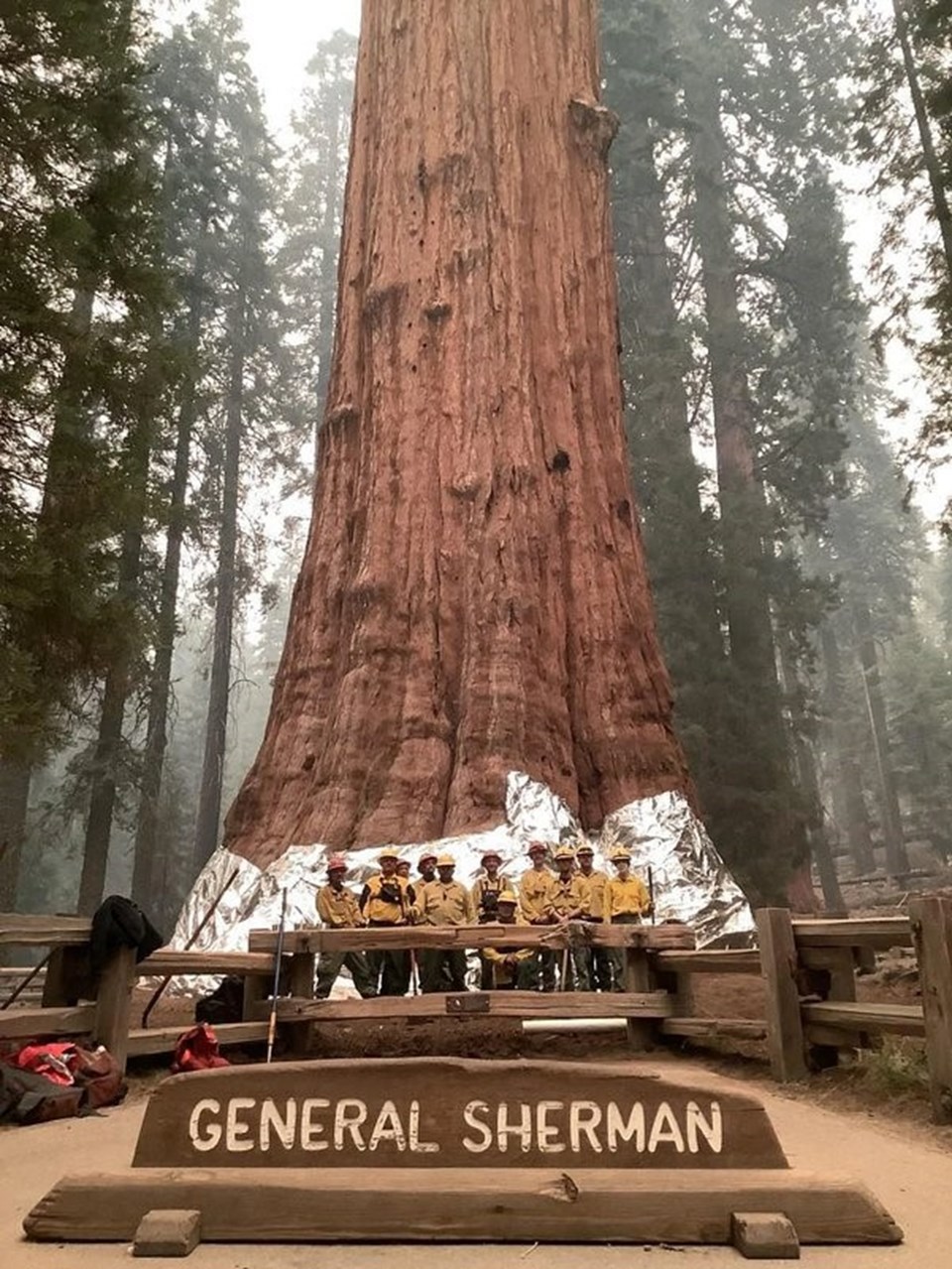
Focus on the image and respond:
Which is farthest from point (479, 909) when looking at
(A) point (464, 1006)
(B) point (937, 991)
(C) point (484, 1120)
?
(C) point (484, 1120)

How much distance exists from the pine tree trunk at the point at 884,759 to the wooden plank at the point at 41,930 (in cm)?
2577

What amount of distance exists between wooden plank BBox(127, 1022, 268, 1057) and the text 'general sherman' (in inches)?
132

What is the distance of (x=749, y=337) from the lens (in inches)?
958

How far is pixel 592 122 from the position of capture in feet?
39.3

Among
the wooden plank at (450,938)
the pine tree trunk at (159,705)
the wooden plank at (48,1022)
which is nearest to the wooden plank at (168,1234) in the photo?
the wooden plank at (48,1022)

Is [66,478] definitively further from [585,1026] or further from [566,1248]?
[566,1248]

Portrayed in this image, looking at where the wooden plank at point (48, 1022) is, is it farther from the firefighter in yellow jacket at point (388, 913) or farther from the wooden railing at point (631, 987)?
the firefighter in yellow jacket at point (388, 913)

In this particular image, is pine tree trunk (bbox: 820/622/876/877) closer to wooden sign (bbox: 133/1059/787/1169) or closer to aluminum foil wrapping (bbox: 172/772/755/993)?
aluminum foil wrapping (bbox: 172/772/755/993)

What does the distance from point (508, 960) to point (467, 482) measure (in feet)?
14.8

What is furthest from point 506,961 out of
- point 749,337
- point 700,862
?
point 749,337

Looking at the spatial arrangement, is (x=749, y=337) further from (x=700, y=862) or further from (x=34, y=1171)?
(x=34, y=1171)

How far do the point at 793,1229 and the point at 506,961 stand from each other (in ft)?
16.3

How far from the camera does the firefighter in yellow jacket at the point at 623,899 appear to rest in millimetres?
7746

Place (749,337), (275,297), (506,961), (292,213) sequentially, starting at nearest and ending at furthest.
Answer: (506,961) → (749,337) → (275,297) → (292,213)
